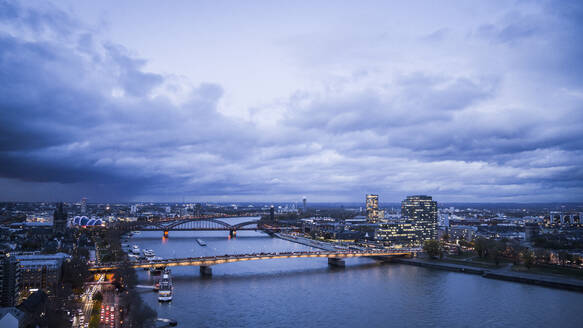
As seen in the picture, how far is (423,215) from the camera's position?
4503 cm

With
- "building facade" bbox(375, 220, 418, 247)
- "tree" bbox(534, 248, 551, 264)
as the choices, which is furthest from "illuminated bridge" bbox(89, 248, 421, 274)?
"building facade" bbox(375, 220, 418, 247)

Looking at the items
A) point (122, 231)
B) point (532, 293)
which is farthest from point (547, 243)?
point (122, 231)

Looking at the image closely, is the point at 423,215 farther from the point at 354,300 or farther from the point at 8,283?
the point at 8,283

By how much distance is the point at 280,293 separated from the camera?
17016mm

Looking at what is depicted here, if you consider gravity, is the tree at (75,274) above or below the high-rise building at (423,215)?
below

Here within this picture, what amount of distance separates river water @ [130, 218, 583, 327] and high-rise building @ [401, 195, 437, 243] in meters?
20.9

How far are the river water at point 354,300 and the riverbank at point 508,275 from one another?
79 cm

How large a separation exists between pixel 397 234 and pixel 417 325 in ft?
95.2

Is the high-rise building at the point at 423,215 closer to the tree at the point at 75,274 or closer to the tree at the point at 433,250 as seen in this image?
the tree at the point at 433,250

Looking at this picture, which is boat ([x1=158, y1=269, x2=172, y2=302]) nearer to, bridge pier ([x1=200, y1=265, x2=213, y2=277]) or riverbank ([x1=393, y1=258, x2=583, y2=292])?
bridge pier ([x1=200, y1=265, x2=213, y2=277])

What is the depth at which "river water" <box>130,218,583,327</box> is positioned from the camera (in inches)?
527

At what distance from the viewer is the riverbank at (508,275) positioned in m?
19.1

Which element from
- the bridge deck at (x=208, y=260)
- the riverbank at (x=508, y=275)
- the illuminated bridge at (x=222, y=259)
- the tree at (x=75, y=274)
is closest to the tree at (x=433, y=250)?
the riverbank at (x=508, y=275)

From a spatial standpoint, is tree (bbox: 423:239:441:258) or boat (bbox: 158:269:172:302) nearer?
boat (bbox: 158:269:172:302)
